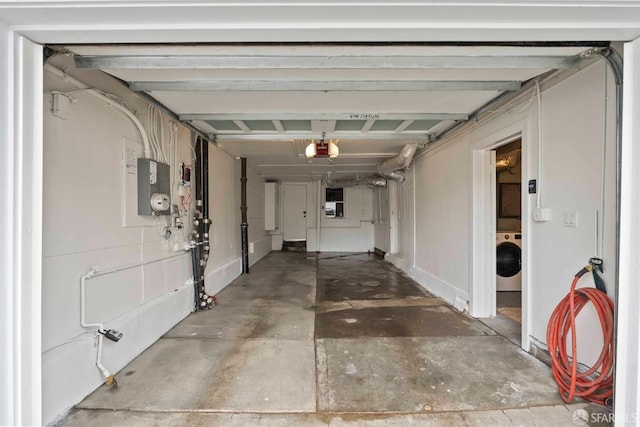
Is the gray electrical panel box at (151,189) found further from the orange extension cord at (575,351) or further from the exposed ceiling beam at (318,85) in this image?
Answer: the orange extension cord at (575,351)

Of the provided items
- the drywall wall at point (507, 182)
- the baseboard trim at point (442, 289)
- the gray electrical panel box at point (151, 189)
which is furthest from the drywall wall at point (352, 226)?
the gray electrical panel box at point (151, 189)

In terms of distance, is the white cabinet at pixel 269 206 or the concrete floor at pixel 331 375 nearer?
the concrete floor at pixel 331 375

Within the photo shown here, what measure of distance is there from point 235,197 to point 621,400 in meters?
5.30

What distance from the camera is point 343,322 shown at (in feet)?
10.8

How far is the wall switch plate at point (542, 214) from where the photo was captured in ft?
7.58

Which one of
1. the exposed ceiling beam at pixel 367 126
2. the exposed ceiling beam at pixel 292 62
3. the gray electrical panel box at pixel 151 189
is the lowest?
the gray electrical panel box at pixel 151 189

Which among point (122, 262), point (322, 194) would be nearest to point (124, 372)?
point (122, 262)

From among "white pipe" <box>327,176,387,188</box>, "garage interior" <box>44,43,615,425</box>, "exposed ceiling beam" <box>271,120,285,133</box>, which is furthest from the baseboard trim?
"exposed ceiling beam" <box>271,120,285,133</box>

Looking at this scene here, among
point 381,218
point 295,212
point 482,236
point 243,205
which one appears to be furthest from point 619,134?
point 295,212

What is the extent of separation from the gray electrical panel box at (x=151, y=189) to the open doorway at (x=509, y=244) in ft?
11.1

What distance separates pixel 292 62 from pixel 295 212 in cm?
846

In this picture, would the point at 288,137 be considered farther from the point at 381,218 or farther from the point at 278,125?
the point at 381,218

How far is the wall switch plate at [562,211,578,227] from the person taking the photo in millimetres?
2074

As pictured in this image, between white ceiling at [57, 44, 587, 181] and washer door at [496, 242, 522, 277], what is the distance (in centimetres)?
174
